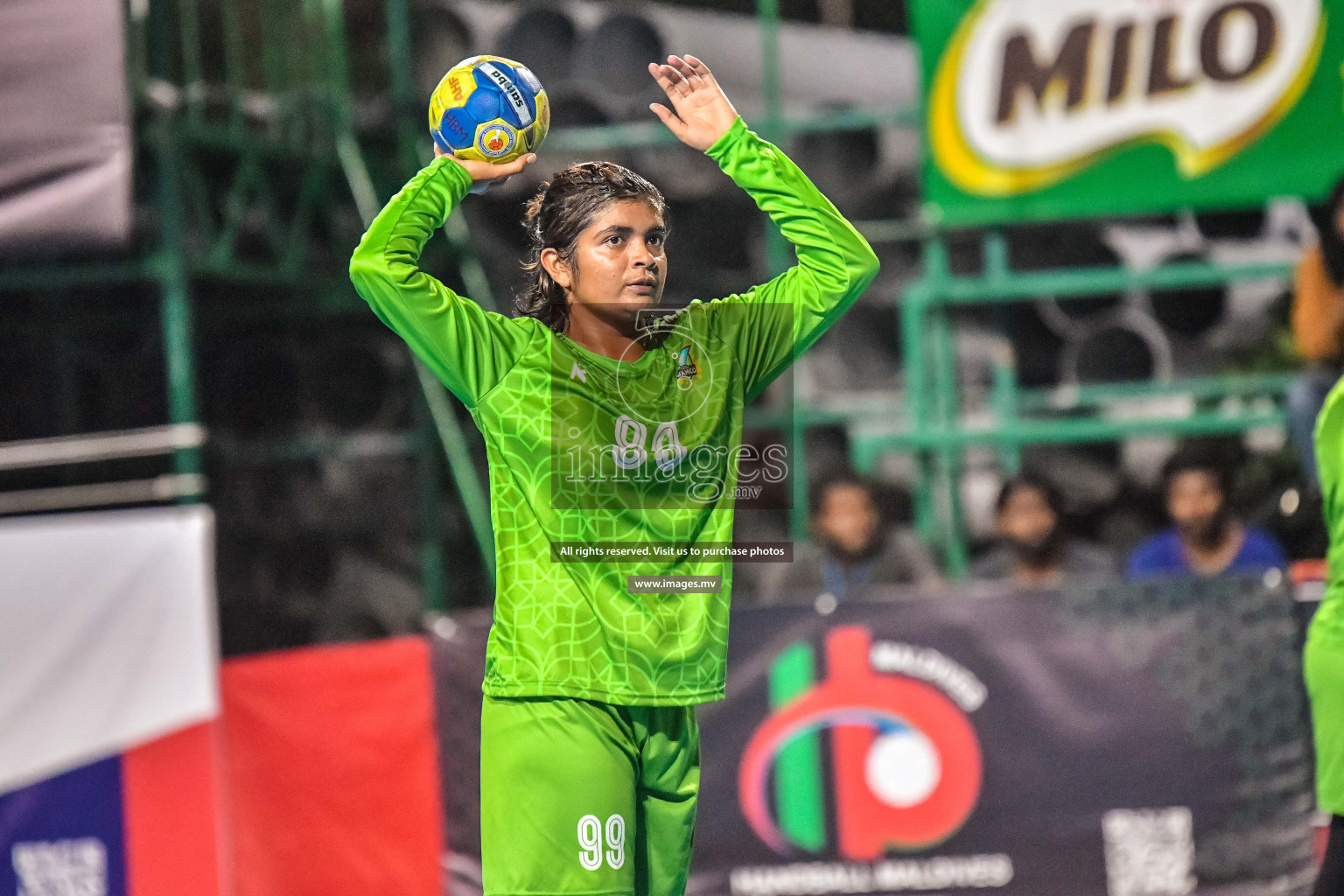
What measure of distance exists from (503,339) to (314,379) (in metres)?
5.78

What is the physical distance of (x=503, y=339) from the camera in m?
3.28

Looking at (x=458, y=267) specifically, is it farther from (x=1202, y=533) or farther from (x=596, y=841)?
(x=596, y=841)

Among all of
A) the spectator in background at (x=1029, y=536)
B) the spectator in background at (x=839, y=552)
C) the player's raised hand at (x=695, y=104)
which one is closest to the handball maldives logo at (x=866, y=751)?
the spectator in background at (x=839, y=552)

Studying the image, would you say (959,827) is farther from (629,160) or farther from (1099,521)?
(629,160)

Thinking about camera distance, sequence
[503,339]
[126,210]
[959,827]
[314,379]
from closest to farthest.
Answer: [503,339]
[959,827]
[126,210]
[314,379]

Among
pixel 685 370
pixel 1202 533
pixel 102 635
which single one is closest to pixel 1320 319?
pixel 1202 533

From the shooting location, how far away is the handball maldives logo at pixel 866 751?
5734mm

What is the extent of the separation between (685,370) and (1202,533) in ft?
13.5

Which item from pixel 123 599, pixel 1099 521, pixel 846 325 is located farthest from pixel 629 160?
pixel 123 599

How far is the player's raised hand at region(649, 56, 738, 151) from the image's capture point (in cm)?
342

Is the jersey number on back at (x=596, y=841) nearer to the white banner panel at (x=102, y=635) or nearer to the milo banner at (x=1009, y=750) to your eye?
the milo banner at (x=1009, y=750)

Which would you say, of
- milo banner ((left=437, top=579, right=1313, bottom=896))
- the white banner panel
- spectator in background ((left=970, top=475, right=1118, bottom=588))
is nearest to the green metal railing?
spectator in background ((left=970, top=475, right=1118, bottom=588))

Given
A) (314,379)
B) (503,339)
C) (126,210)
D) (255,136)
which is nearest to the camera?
(503,339)

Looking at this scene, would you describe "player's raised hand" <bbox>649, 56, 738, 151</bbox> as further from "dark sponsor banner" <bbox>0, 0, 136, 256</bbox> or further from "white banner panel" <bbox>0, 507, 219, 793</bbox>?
"dark sponsor banner" <bbox>0, 0, 136, 256</bbox>
